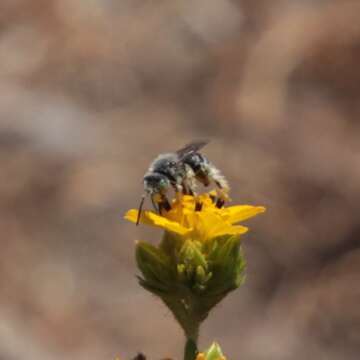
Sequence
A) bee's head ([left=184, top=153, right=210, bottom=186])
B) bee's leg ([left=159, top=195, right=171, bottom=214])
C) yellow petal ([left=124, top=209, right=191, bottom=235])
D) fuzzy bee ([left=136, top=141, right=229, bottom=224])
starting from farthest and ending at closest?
bee's head ([left=184, top=153, right=210, bottom=186]) → fuzzy bee ([left=136, top=141, right=229, bottom=224]) → bee's leg ([left=159, top=195, right=171, bottom=214]) → yellow petal ([left=124, top=209, right=191, bottom=235])

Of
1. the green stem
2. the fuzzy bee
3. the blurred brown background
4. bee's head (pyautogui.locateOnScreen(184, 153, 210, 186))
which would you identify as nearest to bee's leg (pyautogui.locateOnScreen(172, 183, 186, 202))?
the fuzzy bee

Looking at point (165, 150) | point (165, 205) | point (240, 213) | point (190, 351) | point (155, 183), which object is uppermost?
point (165, 150)

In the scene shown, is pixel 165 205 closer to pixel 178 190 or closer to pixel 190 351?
pixel 178 190

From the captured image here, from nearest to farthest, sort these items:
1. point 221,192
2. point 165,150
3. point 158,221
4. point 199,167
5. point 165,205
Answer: point 158,221 < point 165,205 < point 221,192 < point 199,167 < point 165,150

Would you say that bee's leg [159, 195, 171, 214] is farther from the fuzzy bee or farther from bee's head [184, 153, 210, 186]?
bee's head [184, 153, 210, 186]

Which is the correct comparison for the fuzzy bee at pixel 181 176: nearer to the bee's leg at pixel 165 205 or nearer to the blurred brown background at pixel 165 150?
the bee's leg at pixel 165 205

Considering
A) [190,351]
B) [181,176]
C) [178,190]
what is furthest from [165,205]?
[190,351]

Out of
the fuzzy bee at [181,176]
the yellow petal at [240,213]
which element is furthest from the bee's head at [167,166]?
the yellow petal at [240,213]

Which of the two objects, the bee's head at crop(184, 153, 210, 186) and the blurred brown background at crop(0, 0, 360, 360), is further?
the blurred brown background at crop(0, 0, 360, 360)
